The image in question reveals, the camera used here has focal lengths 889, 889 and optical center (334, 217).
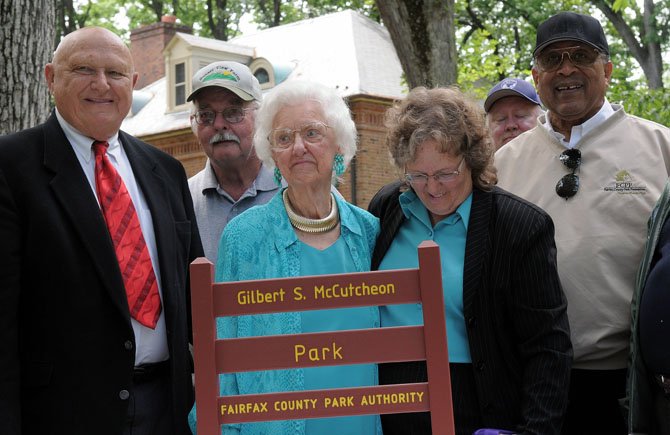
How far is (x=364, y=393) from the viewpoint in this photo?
281 cm

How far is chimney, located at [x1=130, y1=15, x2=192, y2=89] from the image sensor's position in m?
28.2

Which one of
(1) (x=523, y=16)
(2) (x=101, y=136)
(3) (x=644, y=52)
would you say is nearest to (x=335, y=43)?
(1) (x=523, y=16)

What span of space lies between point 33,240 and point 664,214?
234 cm

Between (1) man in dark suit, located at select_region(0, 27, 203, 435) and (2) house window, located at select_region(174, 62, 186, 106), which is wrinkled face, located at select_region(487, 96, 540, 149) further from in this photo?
(2) house window, located at select_region(174, 62, 186, 106)

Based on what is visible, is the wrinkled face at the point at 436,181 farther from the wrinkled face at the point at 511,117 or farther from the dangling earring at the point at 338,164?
the wrinkled face at the point at 511,117

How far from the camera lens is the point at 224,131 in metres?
4.89

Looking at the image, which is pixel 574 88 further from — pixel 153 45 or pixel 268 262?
pixel 153 45

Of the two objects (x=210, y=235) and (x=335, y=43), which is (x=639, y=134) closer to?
(x=210, y=235)

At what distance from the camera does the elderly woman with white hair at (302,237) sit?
3.27 m

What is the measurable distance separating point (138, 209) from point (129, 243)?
205mm

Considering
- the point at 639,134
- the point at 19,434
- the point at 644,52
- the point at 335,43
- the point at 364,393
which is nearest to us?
the point at 364,393

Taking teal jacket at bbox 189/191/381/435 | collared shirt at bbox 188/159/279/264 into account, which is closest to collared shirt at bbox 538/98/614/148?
teal jacket at bbox 189/191/381/435

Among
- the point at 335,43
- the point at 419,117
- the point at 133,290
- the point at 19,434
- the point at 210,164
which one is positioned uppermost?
the point at 335,43

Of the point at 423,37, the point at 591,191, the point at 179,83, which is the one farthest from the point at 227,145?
the point at 179,83
